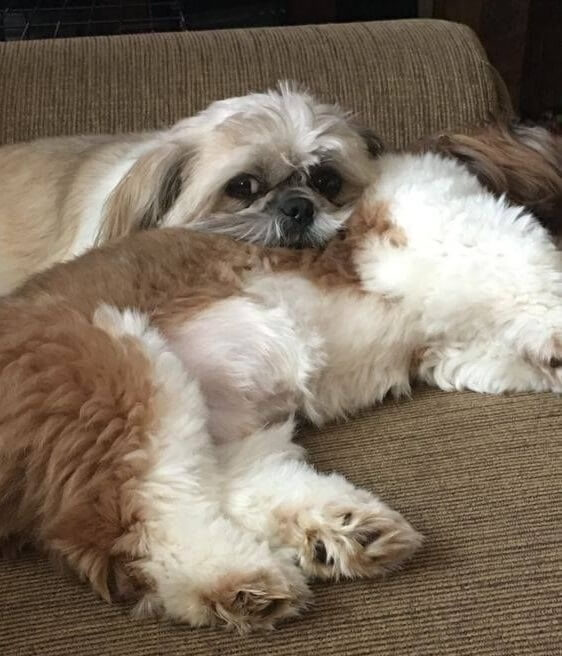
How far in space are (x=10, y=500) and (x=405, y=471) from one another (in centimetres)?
51

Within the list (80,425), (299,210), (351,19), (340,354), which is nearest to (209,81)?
(299,210)

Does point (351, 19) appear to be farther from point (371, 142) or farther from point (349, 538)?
point (349, 538)

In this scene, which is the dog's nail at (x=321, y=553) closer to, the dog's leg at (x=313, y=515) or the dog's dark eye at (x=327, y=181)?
the dog's leg at (x=313, y=515)

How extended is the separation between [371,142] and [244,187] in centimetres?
28

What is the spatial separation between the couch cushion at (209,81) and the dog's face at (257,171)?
46 cm

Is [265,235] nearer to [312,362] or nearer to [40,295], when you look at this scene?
[312,362]

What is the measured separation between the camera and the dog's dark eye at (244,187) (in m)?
1.53

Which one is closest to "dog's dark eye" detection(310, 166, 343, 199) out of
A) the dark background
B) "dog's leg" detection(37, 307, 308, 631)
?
"dog's leg" detection(37, 307, 308, 631)

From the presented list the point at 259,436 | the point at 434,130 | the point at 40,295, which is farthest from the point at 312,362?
the point at 434,130

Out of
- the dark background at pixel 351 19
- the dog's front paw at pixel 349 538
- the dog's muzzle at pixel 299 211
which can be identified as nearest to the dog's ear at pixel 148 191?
the dog's muzzle at pixel 299 211

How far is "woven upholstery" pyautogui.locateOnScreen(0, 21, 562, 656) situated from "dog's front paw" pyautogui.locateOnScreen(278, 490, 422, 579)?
0.9 inches

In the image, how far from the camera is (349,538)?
1020 millimetres

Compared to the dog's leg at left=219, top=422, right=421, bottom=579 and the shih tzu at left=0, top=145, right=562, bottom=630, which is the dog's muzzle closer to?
the shih tzu at left=0, top=145, right=562, bottom=630

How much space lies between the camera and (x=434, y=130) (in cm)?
204
